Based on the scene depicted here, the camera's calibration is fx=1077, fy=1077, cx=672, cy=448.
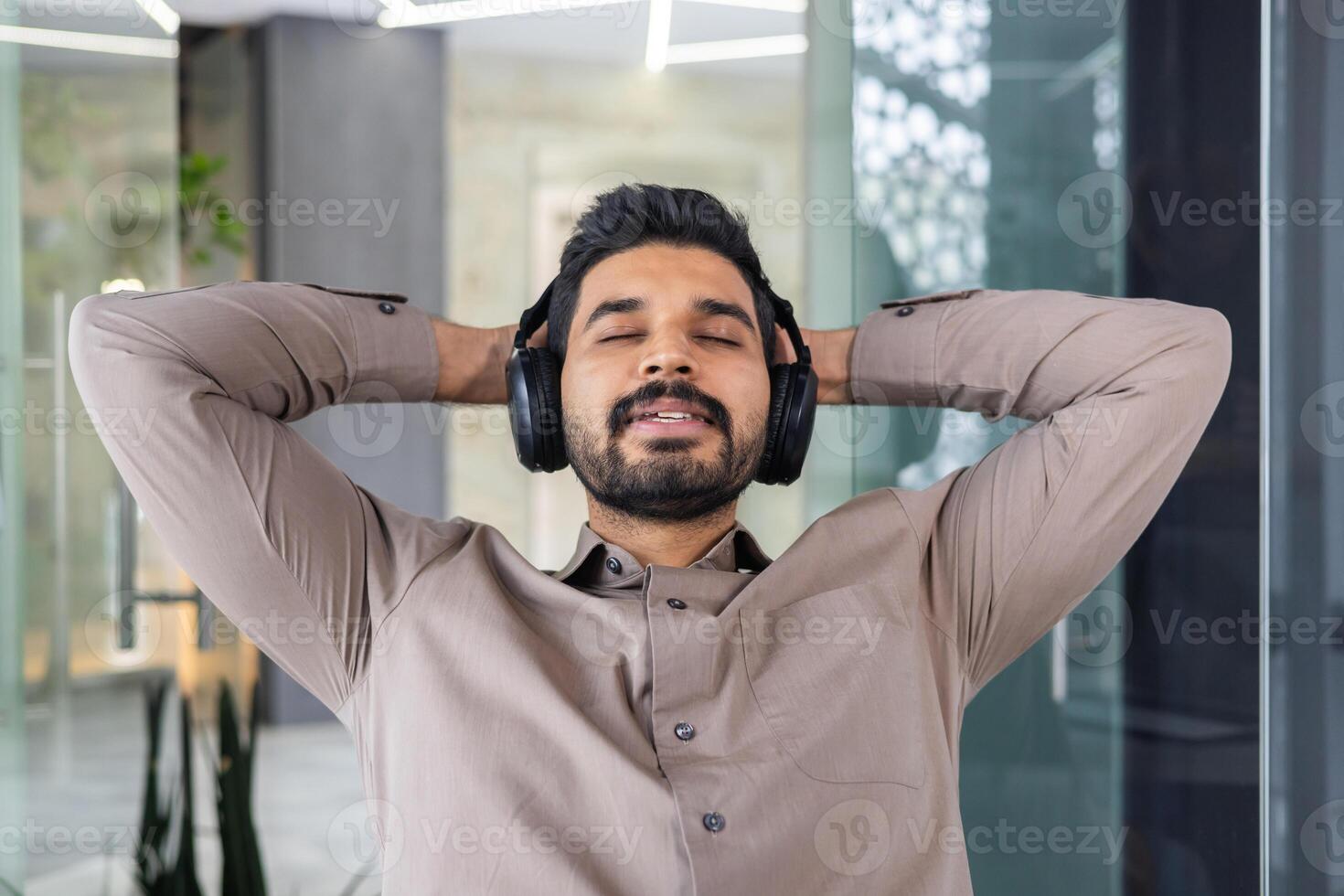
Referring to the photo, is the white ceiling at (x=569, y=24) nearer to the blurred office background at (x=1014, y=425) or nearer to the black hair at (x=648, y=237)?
the blurred office background at (x=1014, y=425)

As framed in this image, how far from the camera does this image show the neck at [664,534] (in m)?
1.36

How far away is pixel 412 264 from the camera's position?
4.86 metres

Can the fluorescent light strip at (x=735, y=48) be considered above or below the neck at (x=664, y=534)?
above

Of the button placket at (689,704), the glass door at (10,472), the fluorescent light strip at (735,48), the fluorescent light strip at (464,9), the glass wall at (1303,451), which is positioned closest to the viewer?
the button placket at (689,704)

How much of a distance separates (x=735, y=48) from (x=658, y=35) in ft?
1.39

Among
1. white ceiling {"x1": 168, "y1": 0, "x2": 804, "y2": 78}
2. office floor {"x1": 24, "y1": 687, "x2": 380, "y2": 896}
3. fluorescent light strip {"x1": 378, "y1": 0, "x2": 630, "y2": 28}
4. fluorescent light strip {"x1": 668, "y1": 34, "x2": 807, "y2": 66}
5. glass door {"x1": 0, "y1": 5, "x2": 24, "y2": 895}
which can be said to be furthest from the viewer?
fluorescent light strip {"x1": 668, "y1": 34, "x2": 807, "y2": 66}

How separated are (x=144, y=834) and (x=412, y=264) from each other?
3.29 metres

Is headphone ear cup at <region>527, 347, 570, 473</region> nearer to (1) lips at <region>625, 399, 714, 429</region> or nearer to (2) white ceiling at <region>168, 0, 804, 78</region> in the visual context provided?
(1) lips at <region>625, 399, 714, 429</region>

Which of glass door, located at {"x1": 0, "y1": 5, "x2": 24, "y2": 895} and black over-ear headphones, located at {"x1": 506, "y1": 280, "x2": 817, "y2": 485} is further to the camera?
glass door, located at {"x1": 0, "y1": 5, "x2": 24, "y2": 895}

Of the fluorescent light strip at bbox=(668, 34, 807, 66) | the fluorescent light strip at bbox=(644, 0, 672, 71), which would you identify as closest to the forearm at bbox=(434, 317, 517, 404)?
the fluorescent light strip at bbox=(644, 0, 672, 71)

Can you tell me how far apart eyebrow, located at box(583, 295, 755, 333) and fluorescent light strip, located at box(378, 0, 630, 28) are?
11.1ft

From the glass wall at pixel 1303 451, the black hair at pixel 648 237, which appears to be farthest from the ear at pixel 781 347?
the glass wall at pixel 1303 451

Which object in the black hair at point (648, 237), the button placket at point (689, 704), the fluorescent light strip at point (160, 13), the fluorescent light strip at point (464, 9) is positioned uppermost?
the fluorescent light strip at point (464, 9)

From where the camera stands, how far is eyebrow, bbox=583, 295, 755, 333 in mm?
1349
